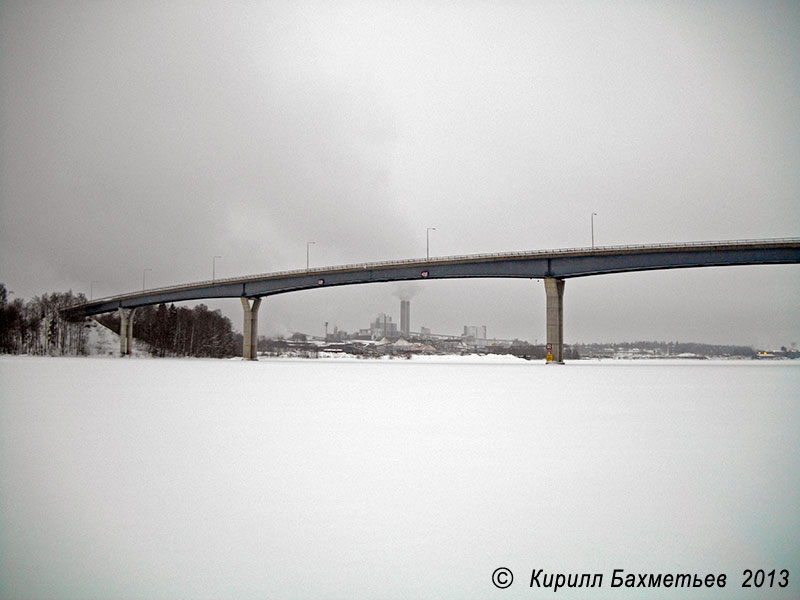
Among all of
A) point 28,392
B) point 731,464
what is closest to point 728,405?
point 731,464

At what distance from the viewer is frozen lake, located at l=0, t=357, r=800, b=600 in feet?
15.0

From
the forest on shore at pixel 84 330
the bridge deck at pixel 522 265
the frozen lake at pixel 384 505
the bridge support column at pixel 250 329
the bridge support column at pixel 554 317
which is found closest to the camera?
the frozen lake at pixel 384 505

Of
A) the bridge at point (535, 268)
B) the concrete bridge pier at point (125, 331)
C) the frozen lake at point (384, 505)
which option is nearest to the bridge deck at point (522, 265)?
the bridge at point (535, 268)

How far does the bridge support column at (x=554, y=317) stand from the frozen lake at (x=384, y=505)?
44.7 metres

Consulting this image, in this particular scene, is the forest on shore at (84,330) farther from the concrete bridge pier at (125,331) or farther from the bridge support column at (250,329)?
the bridge support column at (250,329)

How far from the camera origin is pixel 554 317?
5672 centimetres

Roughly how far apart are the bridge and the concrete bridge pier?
23.8 m

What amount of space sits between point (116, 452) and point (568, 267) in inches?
2062

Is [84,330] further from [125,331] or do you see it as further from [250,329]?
[250,329]

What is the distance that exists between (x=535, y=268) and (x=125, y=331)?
8129 cm

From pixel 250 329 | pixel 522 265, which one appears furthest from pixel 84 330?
pixel 522 265

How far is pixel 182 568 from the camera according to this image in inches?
182

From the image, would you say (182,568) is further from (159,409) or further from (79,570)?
(159,409)

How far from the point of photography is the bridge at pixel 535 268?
50562 millimetres
